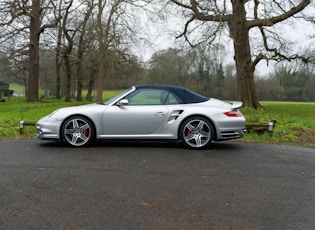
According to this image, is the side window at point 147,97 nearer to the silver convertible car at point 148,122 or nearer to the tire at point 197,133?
the silver convertible car at point 148,122

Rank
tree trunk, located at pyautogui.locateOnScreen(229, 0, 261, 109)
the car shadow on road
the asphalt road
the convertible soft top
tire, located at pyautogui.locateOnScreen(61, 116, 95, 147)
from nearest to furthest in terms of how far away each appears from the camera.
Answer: the asphalt road < tire, located at pyautogui.locateOnScreen(61, 116, 95, 147) < the car shadow on road < the convertible soft top < tree trunk, located at pyautogui.locateOnScreen(229, 0, 261, 109)

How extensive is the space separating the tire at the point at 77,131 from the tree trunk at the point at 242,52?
14.2 metres

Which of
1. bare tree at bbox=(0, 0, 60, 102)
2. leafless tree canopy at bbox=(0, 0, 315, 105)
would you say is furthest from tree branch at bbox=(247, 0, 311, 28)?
bare tree at bbox=(0, 0, 60, 102)

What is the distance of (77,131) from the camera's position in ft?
23.4

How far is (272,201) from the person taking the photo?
3830 mm

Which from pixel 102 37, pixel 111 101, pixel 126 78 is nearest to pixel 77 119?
pixel 111 101

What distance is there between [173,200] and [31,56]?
101 feet

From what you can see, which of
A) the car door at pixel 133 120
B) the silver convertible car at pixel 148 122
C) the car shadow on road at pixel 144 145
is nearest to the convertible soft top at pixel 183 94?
the silver convertible car at pixel 148 122

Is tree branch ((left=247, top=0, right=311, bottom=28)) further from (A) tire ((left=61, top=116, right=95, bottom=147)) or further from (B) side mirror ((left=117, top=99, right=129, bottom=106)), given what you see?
(A) tire ((left=61, top=116, right=95, bottom=147))

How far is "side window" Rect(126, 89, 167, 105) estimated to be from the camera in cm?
725

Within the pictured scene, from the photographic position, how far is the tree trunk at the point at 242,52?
1983 cm

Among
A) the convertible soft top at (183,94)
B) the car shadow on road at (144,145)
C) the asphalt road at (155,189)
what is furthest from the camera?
the convertible soft top at (183,94)

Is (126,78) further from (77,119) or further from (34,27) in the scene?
(77,119)

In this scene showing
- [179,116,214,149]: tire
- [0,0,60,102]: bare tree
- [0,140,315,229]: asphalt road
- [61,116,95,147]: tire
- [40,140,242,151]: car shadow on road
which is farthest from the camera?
[0,0,60,102]: bare tree
